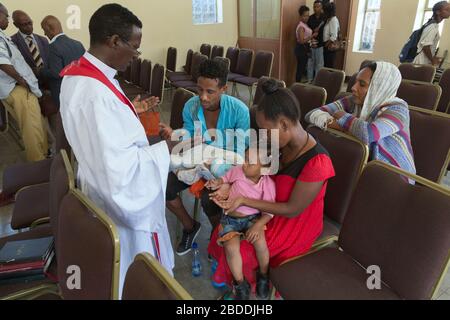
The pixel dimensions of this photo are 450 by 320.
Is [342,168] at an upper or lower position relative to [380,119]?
lower

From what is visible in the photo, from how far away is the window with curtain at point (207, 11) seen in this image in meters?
6.68

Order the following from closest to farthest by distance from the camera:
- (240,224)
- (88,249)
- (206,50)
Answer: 1. (88,249)
2. (240,224)
3. (206,50)

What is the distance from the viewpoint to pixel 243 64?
206 inches

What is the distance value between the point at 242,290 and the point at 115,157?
867 millimetres

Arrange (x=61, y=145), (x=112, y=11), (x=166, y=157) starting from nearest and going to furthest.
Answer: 1. (x=112, y=11)
2. (x=166, y=157)
3. (x=61, y=145)

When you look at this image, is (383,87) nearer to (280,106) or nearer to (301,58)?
(280,106)

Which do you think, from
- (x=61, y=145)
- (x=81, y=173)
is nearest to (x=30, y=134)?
(x=61, y=145)

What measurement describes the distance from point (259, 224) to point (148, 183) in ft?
1.70

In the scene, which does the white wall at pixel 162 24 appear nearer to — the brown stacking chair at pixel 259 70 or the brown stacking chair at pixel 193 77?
the brown stacking chair at pixel 193 77

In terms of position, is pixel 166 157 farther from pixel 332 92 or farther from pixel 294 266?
pixel 332 92

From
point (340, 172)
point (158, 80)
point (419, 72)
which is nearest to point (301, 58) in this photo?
point (419, 72)

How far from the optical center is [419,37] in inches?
163

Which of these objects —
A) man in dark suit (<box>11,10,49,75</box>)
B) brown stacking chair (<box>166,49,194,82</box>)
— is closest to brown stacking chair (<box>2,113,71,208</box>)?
man in dark suit (<box>11,10,49,75</box>)

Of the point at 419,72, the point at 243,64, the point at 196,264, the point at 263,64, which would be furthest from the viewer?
the point at 243,64
